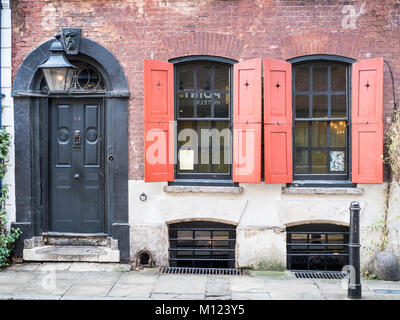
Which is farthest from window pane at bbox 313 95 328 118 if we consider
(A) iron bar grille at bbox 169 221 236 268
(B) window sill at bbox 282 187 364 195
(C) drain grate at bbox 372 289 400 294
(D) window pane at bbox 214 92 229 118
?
(C) drain grate at bbox 372 289 400 294

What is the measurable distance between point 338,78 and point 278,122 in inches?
51.1

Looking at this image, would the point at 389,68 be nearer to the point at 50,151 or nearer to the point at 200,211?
the point at 200,211

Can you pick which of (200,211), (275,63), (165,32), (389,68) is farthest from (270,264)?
(165,32)

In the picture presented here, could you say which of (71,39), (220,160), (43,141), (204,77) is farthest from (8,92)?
(220,160)

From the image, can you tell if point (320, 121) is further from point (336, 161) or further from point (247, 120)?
point (247, 120)

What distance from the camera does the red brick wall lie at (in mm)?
6695

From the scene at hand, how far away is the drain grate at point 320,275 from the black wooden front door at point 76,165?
3335 mm

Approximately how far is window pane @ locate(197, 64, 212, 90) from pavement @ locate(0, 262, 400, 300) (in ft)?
9.96

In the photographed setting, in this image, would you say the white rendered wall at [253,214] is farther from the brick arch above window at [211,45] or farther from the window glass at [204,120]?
the brick arch above window at [211,45]

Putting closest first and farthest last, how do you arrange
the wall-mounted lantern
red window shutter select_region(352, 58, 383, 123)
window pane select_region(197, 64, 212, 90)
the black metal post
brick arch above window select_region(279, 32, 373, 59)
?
the black metal post
the wall-mounted lantern
red window shutter select_region(352, 58, 383, 123)
brick arch above window select_region(279, 32, 373, 59)
window pane select_region(197, 64, 212, 90)

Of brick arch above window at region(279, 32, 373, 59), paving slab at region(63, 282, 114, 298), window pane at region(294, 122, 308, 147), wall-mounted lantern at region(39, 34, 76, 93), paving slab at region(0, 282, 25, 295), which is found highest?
brick arch above window at region(279, 32, 373, 59)

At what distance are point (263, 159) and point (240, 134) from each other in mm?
566

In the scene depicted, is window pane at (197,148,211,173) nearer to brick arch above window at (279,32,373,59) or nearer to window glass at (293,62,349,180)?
window glass at (293,62,349,180)

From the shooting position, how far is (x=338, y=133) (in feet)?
22.9
